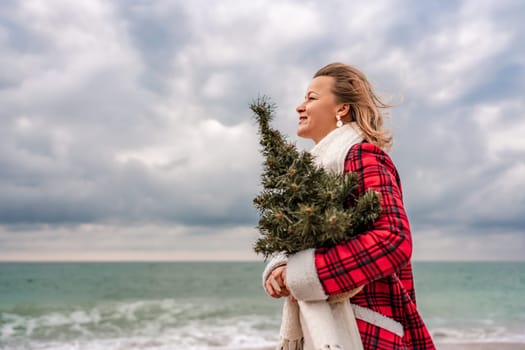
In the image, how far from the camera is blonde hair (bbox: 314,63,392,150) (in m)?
1.88

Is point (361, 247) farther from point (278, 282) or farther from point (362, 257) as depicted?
point (278, 282)

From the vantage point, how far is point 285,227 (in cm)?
148

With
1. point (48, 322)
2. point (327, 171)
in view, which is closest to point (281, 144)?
point (327, 171)

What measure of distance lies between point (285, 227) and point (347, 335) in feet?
1.38

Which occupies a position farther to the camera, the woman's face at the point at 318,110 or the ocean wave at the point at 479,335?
the ocean wave at the point at 479,335

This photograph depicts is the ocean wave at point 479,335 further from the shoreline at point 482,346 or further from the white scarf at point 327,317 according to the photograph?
the white scarf at point 327,317

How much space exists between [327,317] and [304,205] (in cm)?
39

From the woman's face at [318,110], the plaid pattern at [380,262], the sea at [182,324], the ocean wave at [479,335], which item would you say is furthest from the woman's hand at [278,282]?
the ocean wave at [479,335]

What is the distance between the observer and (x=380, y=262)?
143cm

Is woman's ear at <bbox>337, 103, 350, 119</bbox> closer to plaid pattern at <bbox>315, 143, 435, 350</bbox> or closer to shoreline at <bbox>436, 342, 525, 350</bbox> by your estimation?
plaid pattern at <bbox>315, 143, 435, 350</bbox>

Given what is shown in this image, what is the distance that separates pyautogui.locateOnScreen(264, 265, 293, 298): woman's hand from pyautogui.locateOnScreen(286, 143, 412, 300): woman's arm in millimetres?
81

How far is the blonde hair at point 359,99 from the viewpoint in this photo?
1.88 m

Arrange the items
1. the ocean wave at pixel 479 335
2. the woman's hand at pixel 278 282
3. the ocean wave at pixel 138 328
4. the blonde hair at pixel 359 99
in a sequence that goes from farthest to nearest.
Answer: the ocean wave at pixel 138 328 → the ocean wave at pixel 479 335 → the blonde hair at pixel 359 99 → the woman's hand at pixel 278 282

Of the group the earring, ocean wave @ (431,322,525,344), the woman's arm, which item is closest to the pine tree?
the woman's arm
